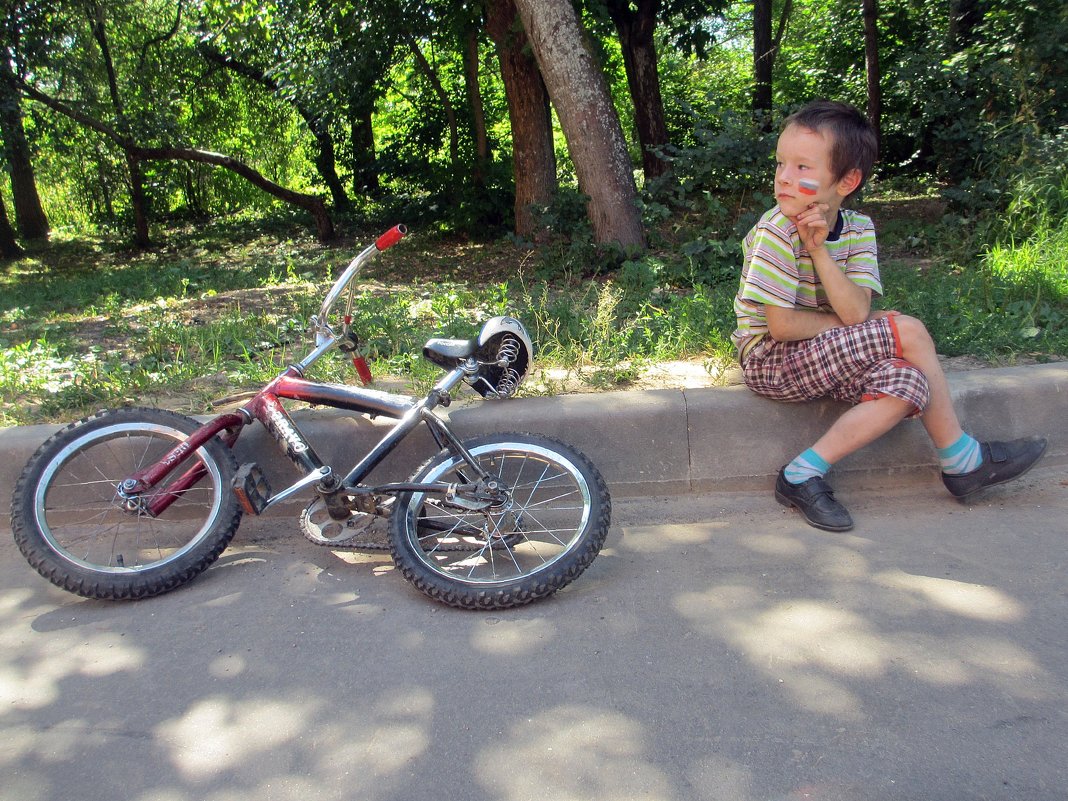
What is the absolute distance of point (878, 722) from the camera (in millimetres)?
2164

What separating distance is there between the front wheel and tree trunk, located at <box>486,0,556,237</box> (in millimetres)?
5865

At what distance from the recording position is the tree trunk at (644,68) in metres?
10.5

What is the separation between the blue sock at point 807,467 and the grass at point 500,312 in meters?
0.98

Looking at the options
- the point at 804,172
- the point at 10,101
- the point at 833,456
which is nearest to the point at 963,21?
the point at 804,172

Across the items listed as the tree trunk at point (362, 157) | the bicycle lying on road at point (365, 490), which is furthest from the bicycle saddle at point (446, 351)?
the tree trunk at point (362, 157)

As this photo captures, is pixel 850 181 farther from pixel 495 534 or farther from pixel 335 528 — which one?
pixel 335 528

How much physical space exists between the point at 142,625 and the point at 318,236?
11479 mm

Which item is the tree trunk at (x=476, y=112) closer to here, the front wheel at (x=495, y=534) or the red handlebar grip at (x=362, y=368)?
the red handlebar grip at (x=362, y=368)

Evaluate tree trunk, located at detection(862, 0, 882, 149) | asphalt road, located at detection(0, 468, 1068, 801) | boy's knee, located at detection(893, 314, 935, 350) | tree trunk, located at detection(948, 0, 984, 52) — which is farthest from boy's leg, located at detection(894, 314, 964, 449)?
tree trunk, located at detection(862, 0, 882, 149)

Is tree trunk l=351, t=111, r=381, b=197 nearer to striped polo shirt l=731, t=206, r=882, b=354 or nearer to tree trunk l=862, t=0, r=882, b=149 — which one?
tree trunk l=862, t=0, r=882, b=149

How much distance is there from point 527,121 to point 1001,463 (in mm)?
6497

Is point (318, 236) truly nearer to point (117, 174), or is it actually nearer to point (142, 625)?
point (117, 174)

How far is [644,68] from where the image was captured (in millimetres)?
11000

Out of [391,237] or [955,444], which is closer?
[391,237]
